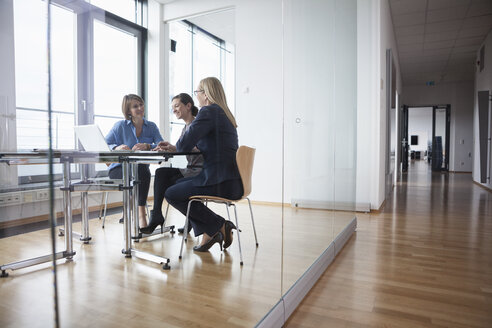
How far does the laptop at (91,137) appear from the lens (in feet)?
2.50

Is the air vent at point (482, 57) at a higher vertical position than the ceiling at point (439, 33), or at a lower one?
lower

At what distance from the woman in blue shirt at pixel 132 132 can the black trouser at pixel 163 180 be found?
7 centimetres

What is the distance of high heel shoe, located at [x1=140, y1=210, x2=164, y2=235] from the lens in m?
1.60

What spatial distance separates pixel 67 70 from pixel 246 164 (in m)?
0.82

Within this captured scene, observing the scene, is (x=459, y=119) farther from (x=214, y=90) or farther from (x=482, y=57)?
(x=214, y=90)

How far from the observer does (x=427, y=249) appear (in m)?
2.91

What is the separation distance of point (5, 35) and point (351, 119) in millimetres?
3147

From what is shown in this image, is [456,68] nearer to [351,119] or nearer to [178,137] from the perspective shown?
[351,119]

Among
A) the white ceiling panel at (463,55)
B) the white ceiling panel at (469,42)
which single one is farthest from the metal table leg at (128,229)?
the white ceiling panel at (463,55)

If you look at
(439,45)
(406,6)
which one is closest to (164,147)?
(406,6)

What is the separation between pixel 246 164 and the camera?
1.45 m

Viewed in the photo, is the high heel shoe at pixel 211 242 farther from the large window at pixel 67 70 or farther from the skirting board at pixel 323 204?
the large window at pixel 67 70

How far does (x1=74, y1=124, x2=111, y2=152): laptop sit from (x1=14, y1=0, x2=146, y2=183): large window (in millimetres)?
15

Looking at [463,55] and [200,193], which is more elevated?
[463,55]
